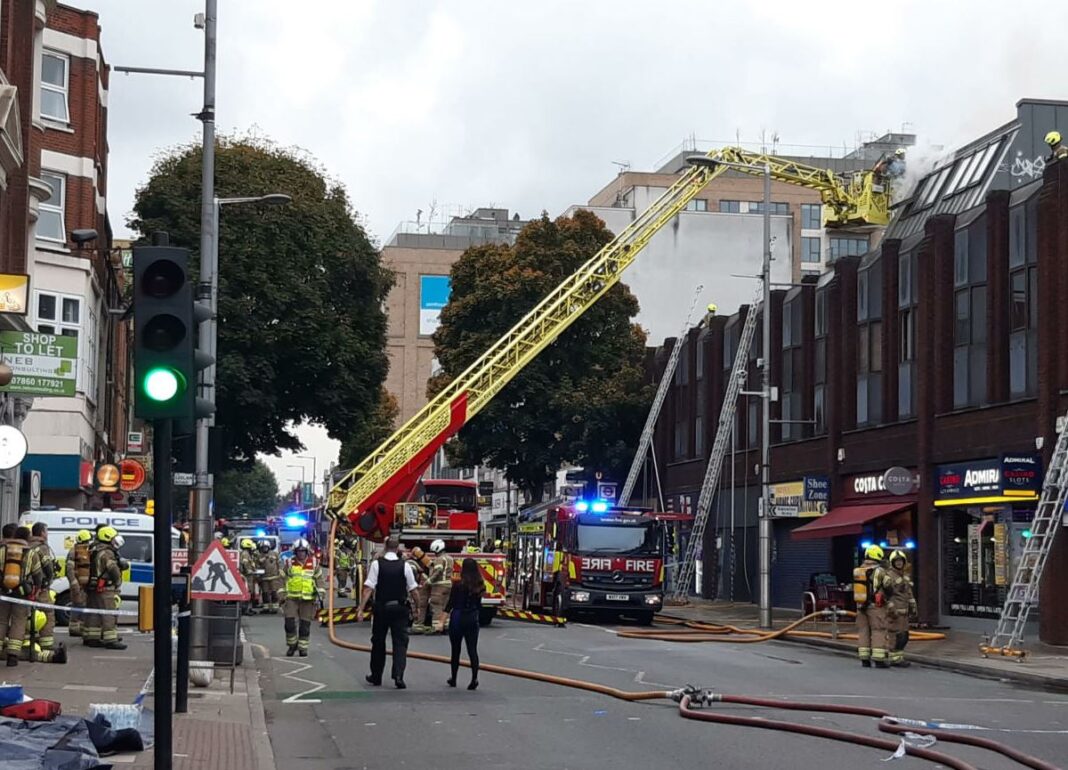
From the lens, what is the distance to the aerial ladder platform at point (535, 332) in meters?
33.0

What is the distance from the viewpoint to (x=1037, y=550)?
2597cm

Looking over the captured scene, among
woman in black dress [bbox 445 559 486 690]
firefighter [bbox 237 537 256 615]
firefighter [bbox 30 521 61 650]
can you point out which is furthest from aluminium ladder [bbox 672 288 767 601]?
firefighter [bbox 30 521 61 650]

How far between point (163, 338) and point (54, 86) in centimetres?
3369

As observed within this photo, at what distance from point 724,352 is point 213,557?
3237 centimetres

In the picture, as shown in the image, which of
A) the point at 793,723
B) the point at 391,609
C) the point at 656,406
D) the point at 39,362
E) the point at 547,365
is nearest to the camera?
the point at 793,723

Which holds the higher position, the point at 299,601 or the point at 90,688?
the point at 299,601

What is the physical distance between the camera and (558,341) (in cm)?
5341

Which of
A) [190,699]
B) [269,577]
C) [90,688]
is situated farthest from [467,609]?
[269,577]

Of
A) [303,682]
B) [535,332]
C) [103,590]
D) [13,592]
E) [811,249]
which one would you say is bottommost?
[303,682]

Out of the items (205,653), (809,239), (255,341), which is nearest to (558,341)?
(255,341)

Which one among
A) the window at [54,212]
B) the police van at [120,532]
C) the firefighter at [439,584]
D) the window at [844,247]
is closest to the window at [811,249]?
the window at [844,247]

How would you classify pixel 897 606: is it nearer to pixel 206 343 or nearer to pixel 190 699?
pixel 206 343

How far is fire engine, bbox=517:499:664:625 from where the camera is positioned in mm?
34344

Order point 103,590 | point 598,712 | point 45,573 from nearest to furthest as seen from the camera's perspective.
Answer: point 598,712
point 45,573
point 103,590
